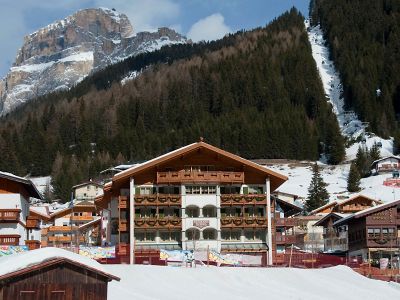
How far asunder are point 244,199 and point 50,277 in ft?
127

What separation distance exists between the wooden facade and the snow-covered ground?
84.7 metres

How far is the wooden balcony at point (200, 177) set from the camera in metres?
63.7

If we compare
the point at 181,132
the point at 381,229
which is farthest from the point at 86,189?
the point at 381,229

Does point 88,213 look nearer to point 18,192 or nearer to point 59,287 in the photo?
point 18,192

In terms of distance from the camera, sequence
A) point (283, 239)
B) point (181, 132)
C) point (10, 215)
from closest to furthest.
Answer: point (10, 215) → point (283, 239) → point (181, 132)

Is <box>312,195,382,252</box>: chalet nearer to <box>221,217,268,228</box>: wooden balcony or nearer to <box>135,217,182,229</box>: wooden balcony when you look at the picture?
<box>221,217,268,228</box>: wooden balcony

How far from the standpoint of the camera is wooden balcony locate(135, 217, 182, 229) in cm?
6276

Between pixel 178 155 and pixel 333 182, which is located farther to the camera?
pixel 333 182

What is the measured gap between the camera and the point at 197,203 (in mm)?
64188

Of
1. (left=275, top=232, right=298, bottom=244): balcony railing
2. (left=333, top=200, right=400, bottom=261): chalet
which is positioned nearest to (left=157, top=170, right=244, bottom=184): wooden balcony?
(left=275, top=232, right=298, bottom=244): balcony railing

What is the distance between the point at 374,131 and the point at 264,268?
425 feet

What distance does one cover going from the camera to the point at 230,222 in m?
63.5

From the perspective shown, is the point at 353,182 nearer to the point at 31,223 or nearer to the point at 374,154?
the point at 374,154

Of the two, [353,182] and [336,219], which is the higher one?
[353,182]
